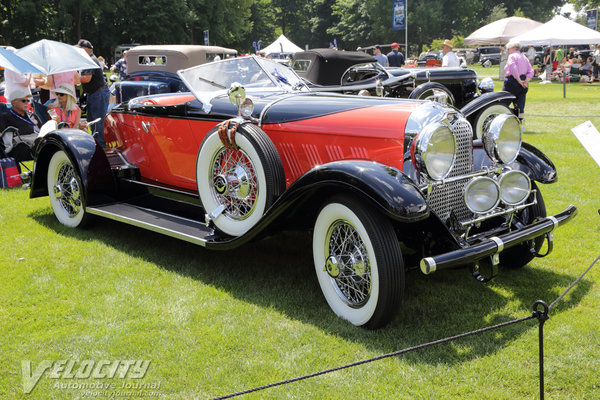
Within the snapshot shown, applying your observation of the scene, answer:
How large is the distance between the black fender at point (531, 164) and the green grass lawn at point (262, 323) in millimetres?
783

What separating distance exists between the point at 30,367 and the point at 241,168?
1967 millimetres

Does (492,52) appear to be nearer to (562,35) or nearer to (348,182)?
(562,35)

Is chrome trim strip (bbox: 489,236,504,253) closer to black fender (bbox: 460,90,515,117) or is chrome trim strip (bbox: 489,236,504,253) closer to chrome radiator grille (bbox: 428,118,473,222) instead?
chrome radiator grille (bbox: 428,118,473,222)

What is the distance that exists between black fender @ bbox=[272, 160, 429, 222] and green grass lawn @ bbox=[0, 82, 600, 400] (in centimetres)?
84

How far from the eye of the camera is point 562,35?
20922 millimetres

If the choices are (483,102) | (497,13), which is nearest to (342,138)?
(483,102)

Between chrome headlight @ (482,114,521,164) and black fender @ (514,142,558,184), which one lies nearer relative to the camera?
chrome headlight @ (482,114,521,164)

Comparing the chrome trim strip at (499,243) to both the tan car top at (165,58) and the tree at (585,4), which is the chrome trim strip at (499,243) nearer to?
the tan car top at (165,58)

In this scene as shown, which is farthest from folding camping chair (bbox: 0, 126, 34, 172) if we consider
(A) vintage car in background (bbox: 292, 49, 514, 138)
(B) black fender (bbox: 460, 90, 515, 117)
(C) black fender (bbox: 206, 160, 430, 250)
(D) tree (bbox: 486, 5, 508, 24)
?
(D) tree (bbox: 486, 5, 508, 24)

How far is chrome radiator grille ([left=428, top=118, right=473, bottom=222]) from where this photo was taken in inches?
149

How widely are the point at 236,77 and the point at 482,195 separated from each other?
8.42 ft

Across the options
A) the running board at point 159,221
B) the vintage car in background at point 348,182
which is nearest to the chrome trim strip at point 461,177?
the vintage car in background at point 348,182

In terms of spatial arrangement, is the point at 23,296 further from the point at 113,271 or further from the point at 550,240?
the point at 550,240

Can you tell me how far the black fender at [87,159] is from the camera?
211 inches
